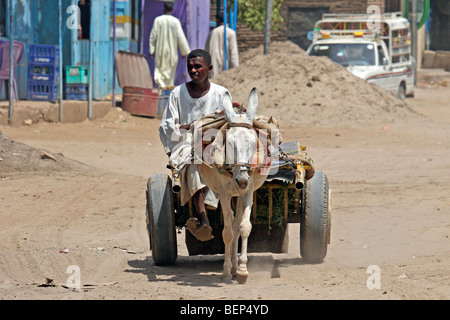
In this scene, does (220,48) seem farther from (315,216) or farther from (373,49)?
(315,216)

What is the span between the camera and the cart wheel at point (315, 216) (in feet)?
24.3

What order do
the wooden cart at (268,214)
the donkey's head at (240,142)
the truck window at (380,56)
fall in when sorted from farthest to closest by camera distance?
the truck window at (380,56), the wooden cart at (268,214), the donkey's head at (240,142)

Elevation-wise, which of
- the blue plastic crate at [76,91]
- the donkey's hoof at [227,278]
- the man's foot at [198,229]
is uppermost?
the man's foot at [198,229]

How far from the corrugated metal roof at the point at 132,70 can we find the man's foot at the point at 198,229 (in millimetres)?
12603

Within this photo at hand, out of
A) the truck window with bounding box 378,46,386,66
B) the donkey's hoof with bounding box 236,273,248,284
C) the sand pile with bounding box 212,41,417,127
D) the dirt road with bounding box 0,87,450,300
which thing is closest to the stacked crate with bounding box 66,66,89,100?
the dirt road with bounding box 0,87,450,300

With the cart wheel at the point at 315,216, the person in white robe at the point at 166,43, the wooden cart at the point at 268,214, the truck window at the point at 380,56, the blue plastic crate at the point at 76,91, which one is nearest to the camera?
the wooden cart at the point at 268,214

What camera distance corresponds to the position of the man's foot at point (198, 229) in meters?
6.96

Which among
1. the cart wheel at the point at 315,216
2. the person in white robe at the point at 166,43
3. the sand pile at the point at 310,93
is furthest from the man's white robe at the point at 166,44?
the cart wheel at the point at 315,216

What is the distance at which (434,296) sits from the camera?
6051 mm

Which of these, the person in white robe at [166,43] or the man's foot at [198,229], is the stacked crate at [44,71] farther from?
the man's foot at [198,229]

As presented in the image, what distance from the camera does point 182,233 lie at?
33.2ft

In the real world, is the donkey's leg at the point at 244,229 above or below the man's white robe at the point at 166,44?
below

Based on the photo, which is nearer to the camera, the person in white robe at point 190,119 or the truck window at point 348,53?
the person in white robe at point 190,119

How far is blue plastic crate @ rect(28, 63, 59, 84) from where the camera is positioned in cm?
1719
